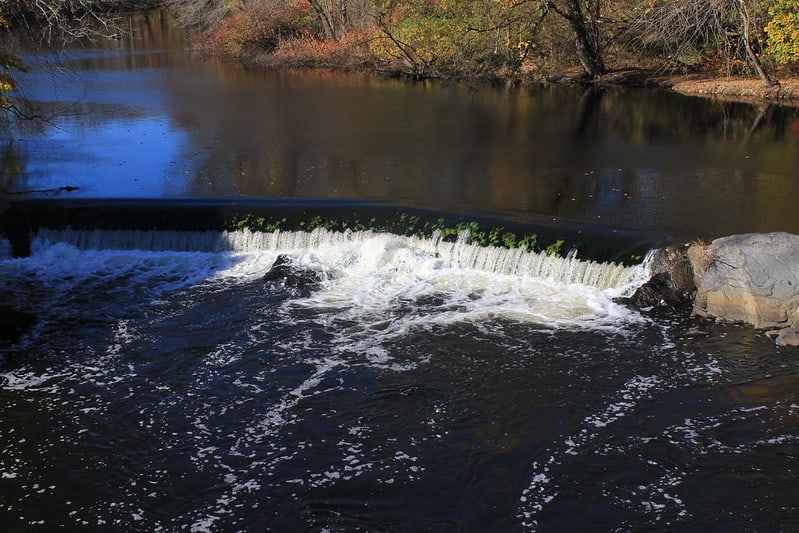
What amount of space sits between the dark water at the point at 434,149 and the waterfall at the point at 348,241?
112 centimetres

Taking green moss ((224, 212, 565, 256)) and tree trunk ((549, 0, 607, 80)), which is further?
tree trunk ((549, 0, 607, 80))

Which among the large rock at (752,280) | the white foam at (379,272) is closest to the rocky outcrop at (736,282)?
the large rock at (752,280)

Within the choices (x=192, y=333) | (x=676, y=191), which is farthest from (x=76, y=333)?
(x=676, y=191)

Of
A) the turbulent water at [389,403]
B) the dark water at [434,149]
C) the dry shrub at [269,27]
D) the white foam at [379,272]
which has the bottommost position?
the turbulent water at [389,403]

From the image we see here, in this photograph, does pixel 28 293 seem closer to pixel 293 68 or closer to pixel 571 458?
pixel 571 458

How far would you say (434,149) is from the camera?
16547mm

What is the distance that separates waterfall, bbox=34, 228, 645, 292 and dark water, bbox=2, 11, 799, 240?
1.12m

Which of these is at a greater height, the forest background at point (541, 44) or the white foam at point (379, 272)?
the forest background at point (541, 44)

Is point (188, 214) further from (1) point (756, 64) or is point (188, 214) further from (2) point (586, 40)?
(2) point (586, 40)

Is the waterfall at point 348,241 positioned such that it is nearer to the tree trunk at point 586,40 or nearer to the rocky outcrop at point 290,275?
the rocky outcrop at point 290,275

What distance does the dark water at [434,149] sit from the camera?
13.0 metres

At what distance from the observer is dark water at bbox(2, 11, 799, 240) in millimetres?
13000

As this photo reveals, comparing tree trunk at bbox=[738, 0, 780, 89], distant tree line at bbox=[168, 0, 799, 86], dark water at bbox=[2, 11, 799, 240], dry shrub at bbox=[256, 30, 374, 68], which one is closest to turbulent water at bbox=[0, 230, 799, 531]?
dark water at bbox=[2, 11, 799, 240]

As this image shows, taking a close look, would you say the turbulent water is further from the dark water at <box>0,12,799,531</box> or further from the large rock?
the large rock
